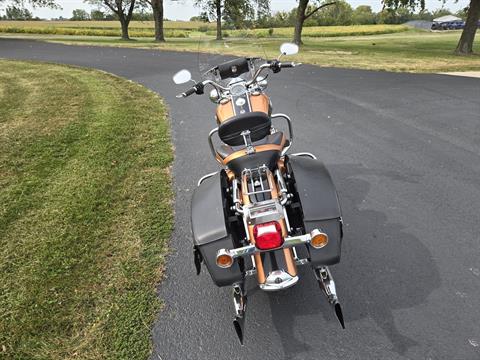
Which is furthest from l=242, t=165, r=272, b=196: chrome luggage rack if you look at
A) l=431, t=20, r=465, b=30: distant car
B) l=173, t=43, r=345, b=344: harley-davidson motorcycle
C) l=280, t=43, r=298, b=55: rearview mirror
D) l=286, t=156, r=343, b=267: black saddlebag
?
l=431, t=20, r=465, b=30: distant car

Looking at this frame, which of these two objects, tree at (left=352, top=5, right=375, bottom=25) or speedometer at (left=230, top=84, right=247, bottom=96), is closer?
speedometer at (left=230, top=84, right=247, bottom=96)

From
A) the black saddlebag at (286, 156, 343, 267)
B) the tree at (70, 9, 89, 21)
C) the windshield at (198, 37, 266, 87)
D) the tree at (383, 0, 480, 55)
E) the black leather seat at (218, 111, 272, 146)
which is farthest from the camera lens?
the tree at (70, 9, 89, 21)

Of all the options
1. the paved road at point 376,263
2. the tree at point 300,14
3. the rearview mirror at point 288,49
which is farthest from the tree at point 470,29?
the rearview mirror at point 288,49

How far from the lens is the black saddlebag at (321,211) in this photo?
2281 mm

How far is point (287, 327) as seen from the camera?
2547mm

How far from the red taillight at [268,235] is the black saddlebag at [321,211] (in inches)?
12.2

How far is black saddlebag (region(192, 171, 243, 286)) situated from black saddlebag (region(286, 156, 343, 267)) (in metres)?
0.51

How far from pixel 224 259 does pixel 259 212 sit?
35 cm

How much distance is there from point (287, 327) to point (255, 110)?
1.69 meters

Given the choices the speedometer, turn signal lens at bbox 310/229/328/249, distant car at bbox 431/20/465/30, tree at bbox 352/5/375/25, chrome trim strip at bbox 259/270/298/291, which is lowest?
chrome trim strip at bbox 259/270/298/291

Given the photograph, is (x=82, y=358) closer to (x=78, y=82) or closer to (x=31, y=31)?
(x=78, y=82)

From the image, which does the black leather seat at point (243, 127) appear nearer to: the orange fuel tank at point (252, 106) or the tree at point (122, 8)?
the orange fuel tank at point (252, 106)

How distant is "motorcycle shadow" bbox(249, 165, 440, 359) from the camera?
96.7 inches

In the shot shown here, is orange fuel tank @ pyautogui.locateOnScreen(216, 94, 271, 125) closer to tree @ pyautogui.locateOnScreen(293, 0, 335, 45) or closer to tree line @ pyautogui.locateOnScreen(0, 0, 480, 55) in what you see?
tree line @ pyautogui.locateOnScreen(0, 0, 480, 55)
